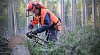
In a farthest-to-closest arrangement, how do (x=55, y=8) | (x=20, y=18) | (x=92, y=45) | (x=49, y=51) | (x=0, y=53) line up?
(x=55, y=8)
(x=20, y=18)
(x=0, y=53)
(x=49, y=51)
(x=92, y=45)

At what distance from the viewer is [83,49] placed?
3857 millimetres

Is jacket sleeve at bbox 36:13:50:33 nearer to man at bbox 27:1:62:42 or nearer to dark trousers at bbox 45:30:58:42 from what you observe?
man at bbox 27:1:62:42

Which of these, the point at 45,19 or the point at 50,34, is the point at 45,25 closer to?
the point at 45,19

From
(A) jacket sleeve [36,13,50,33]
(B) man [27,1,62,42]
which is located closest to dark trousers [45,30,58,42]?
(B) man [27,1,62,42]

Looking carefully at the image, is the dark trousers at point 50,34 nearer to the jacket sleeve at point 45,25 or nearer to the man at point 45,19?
the man at point 45,19

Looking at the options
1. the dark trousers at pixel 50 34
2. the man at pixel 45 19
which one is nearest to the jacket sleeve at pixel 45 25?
the man at pixel 45 19

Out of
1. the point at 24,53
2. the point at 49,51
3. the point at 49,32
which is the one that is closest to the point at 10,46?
the point at 49,32

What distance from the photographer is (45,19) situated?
6.28 metres

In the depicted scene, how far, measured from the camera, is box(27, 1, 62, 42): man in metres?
6.32

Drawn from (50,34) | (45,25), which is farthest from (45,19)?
(50,34)

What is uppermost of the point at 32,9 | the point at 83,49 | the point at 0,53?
the point at 32,9

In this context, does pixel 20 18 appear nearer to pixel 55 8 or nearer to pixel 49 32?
pixel 55 8

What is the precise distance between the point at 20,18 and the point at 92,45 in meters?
22.7

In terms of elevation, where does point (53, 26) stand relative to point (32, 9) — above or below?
below
